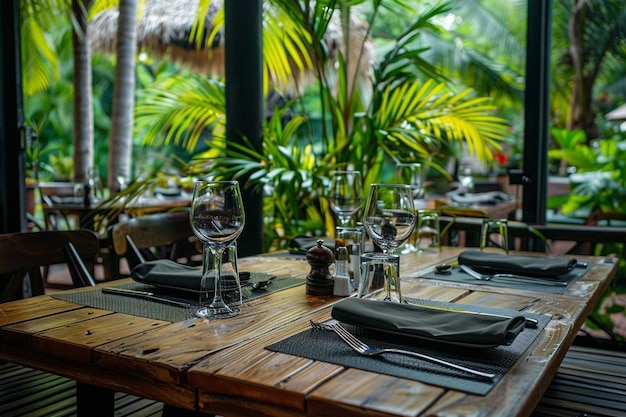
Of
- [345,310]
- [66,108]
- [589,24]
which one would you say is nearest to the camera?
[345,310]

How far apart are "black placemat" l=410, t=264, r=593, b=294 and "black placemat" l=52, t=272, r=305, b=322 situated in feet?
1.30

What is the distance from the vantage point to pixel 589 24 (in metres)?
10.2

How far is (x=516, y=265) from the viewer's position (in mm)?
1674

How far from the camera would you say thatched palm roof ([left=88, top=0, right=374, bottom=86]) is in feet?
21.9

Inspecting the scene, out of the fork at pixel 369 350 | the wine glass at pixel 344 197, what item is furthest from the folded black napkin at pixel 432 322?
the wine glass at pixel 344 197

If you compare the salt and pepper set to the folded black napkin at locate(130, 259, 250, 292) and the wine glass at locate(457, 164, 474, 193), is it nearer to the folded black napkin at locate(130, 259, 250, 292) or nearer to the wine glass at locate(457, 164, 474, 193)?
the folded black napkin at locate(130, 259, 250, 292)

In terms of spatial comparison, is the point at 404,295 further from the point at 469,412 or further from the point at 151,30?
the point at 151,30

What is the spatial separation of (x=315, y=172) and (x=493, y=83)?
9338 millimetres

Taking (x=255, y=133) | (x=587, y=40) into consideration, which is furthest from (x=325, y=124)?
(x=587, y=40)

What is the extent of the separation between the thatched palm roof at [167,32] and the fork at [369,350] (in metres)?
5.47

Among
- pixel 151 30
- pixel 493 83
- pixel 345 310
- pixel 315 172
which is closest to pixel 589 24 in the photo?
pixel 493 83

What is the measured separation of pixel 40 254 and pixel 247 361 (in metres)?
1.00

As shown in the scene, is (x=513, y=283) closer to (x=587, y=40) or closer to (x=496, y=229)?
(x=496, y=229)

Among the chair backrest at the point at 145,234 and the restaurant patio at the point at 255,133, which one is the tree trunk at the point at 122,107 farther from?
the chair backrest at the point at 145,234
